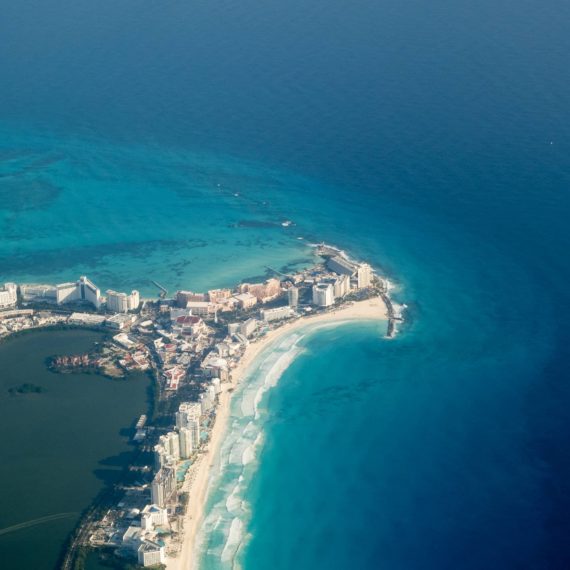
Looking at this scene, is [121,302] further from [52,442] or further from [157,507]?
[157,507]

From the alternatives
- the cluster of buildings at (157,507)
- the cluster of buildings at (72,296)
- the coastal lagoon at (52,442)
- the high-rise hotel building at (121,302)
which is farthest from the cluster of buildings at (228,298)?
the cluster of buildings at (157,507)

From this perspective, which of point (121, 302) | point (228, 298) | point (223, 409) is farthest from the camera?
point (228, 298)

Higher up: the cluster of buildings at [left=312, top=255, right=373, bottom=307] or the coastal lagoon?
the cluster of buildings at [left=312, top=255, right=373, bottom=307]

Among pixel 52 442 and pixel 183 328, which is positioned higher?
pixel 183 328

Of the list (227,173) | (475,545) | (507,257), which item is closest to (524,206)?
(507,257)

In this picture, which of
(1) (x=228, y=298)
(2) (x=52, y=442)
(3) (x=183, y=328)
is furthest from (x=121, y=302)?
(2) (x=52, y=442)

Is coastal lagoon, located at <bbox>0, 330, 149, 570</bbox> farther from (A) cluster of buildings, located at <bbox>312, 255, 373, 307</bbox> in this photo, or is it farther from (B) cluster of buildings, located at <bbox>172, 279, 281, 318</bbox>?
(A) cluster of buildings, located at <bbox>312, 255, 373, 307</bbox>

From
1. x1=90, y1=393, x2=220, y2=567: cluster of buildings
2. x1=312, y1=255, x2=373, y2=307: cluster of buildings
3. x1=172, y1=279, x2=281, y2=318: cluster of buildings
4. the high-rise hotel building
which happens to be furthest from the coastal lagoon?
x1=312, y1=255, x2=373, y2=307: cluster of buildings

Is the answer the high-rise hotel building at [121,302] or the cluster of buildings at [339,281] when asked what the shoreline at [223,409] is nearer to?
the cluster of buildings at [339,281]
